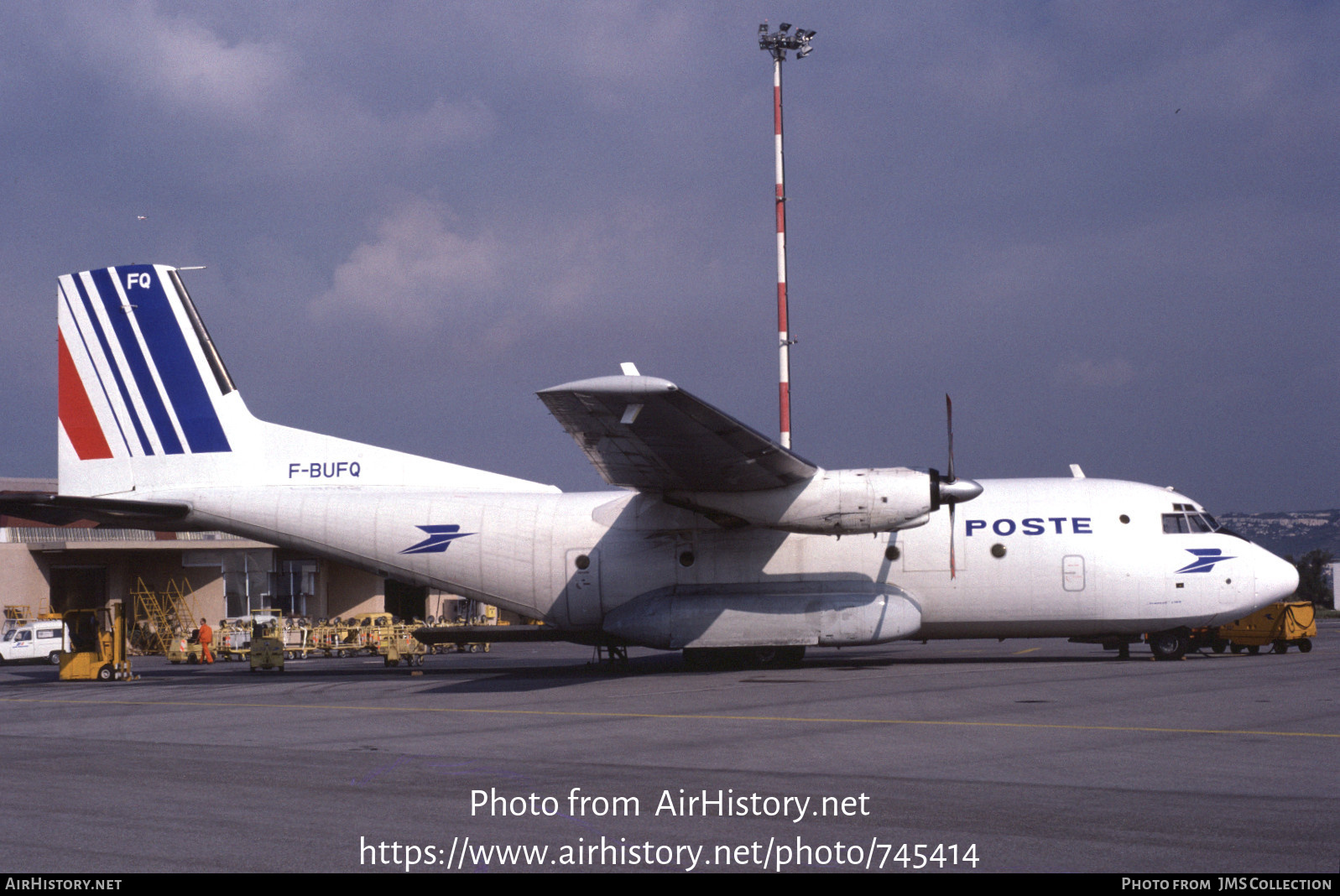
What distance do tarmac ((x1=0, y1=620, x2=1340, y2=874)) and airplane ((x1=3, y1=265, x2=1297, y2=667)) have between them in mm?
2324

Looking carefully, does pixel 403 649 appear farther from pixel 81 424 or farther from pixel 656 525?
pixel 656 525

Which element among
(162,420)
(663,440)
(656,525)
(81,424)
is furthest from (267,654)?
(663,440)

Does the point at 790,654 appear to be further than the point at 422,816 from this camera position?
Yes

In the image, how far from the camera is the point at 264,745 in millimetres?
12258

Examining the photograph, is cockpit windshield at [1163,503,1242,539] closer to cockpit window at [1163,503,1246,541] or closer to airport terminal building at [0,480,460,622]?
cockpit window at [1163,503,1246,541]

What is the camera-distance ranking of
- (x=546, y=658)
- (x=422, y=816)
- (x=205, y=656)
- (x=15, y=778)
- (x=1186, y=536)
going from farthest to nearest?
1. (x=205, y=656)
2. (x=546, y=658)
3. (x=1186, y=536)
4. (x=15, y=778)
5. (x=422, y=816)

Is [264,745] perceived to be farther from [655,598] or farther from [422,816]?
[655,598]

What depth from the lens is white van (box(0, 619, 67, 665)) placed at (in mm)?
38531

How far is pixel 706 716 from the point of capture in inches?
557

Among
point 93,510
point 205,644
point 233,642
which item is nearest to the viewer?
point 93,510

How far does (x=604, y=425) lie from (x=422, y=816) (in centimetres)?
972

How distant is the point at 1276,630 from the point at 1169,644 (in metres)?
5.82

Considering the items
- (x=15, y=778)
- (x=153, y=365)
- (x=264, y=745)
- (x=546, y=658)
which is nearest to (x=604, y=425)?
(x=264, y=745)

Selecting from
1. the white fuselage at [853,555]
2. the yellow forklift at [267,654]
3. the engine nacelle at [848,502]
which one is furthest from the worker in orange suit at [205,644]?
the engine nacelle at [848,502]
